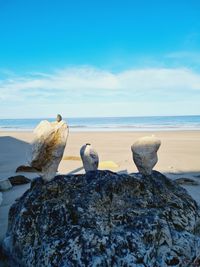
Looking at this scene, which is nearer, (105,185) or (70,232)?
(70,232)

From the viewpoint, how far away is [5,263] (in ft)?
9.07

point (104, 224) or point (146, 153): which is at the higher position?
point (146, 153)

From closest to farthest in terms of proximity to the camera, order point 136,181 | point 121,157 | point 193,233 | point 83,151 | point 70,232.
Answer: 1. point 70,232
2. point 193,233
3. point 136,181
4. point 83,151
5. point 121,157

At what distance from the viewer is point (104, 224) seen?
2363 mm

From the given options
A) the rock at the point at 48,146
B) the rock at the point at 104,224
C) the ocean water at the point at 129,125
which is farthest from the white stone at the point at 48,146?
the ocean water at the point at 129,125

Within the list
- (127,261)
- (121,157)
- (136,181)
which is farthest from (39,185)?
(121,157)

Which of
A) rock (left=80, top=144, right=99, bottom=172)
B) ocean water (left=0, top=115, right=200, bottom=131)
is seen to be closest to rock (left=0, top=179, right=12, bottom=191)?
rock (left=80, top=144, right=99, bottom=172)

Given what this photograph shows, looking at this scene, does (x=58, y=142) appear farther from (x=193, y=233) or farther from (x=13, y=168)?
(x=13, y=168)

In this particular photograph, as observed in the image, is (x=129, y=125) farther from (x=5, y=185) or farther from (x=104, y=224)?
(x=104, y=224)

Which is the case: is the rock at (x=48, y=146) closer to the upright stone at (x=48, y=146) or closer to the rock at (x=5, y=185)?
the upright stone at (x=48, y=146)

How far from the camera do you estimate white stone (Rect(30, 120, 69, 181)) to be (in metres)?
2.85

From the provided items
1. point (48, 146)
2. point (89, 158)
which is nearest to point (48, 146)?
point (48, 146)

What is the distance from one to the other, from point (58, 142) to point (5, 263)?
46.1 inches

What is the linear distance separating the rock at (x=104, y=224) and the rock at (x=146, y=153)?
325 mm
